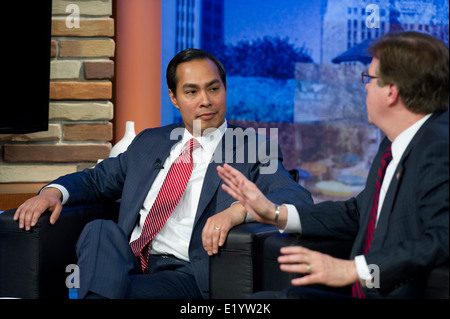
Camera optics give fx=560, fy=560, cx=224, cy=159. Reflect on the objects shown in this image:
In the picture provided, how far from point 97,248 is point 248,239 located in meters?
0.50

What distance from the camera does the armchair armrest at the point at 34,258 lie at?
2033 mm

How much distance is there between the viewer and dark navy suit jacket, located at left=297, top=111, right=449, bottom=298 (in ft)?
4.39

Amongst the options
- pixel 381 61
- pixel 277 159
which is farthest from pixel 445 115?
pixel 277 159

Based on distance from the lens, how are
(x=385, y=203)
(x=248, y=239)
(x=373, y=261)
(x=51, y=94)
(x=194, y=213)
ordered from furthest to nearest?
(x=51, y=94), (x=194, y=213), (x=248, y=239), (x=385, y=203), (x=373, y=261)

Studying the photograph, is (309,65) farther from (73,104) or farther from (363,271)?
(363,271)

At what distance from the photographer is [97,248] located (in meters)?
1.86

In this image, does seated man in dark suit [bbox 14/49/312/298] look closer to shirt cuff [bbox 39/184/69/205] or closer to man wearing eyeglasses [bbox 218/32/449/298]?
shirt cuff [bbox 39/184/69/205]

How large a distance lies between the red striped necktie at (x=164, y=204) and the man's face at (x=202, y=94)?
0.17 m

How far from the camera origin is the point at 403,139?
5.12 feet

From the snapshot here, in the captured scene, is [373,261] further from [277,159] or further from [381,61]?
[277,159]

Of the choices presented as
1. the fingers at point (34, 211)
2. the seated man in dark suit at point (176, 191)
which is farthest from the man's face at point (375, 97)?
the fingers at point (34, 211)

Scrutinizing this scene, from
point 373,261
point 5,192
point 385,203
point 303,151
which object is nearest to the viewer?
point 373,261

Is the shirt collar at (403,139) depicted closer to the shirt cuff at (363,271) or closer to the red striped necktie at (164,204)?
the shirt cuff at (363,271)

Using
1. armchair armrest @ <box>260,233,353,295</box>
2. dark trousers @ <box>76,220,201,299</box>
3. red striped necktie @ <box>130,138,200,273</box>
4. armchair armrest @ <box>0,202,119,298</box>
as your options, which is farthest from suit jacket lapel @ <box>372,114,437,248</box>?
armchair armrest @ <box>0,202,119,298</box>
